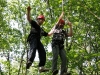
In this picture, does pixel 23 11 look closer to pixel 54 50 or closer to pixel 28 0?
pixel 28 0

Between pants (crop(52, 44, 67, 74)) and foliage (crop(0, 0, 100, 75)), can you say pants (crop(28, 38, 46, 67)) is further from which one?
foliage (crop(0, 0, 100, 75))

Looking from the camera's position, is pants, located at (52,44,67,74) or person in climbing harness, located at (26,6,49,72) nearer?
person in climbing harness, located at (26,6,49,72)

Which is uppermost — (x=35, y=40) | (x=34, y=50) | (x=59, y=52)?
(x=35, y=40)

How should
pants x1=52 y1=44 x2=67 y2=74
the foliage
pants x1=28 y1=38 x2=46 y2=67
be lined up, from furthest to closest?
the foliage
pants x1=52 y1=44 x2=67 y2=74
pants x1=28 y1=38 x2=46 y2=67

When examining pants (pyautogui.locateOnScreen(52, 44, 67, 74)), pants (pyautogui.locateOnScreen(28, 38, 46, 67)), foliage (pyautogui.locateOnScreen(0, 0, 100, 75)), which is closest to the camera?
pants (pyautogui.locateOnScreen(28, 38, 46, 67))

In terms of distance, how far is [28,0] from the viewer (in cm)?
2809

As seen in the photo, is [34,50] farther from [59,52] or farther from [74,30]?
[74,30]

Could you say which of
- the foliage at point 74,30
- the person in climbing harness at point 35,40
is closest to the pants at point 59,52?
the person in climbing harness at point 35,40

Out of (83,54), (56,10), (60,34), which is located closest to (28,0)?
(56,10)

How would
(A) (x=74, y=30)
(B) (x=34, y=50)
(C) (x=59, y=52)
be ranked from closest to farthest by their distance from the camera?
(B) (x=34, y=50), (C) (x=59, y=52), (A) (x=74, y=30)

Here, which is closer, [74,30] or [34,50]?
[34,50]

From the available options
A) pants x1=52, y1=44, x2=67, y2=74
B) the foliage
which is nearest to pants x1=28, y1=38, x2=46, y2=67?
pants x1=52, y1=44, x2=67, y2=74

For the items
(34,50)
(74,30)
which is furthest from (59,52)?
(74,30)

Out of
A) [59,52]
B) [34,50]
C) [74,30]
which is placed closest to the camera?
[34,50]
